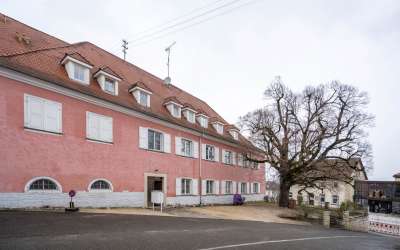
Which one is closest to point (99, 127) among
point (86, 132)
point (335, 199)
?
point (86, 132)

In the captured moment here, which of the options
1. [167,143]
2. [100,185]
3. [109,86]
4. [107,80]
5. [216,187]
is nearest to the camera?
[100,185]

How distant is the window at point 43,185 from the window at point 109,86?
657 centimetres

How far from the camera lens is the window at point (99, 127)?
58.9 feet

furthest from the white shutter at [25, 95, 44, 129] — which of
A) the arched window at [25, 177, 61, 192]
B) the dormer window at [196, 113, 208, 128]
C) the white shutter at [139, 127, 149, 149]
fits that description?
the dormer window at [196, 113, 208, 128]

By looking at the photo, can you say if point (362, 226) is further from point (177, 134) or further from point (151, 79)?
point (151, 79)

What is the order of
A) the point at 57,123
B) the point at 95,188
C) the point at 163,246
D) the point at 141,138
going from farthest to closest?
the point at 141,138 < the point at 95,188 < the point at 57,123 < the point at 163,246

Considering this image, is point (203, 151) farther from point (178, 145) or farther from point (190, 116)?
point (178, 145)

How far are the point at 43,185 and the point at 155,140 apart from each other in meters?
8.99

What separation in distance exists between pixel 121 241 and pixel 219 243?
278cm

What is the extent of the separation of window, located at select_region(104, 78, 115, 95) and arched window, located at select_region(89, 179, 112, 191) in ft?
17.8

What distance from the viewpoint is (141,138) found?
21.5m

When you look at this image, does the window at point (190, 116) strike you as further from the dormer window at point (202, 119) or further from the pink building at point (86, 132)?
the dormer window at point (202, 119)

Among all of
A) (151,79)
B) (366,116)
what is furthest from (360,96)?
(151,79)

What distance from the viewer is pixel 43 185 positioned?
606 inches
